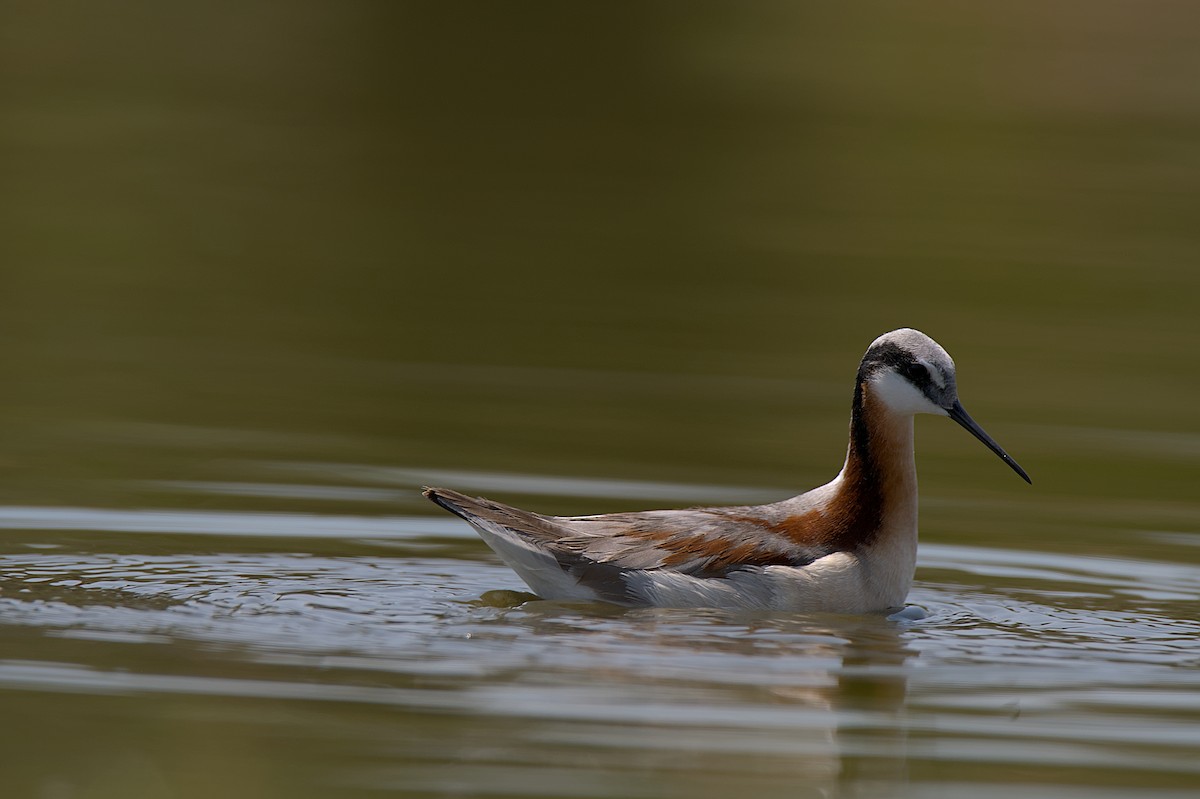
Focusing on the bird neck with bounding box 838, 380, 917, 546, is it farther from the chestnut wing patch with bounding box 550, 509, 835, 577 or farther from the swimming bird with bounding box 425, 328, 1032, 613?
the chestnut wing patch with bounding box 550, 509, 835, 577

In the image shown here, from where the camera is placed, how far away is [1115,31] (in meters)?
45.8

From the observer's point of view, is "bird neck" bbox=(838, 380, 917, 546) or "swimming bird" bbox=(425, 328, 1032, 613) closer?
"swimming bird" bbox=(425, 328, 1032, 613)

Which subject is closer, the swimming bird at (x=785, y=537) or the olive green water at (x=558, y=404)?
the olive green water at (x=558, y=404)

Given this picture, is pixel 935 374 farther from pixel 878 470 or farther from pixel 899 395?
pixel 878 470

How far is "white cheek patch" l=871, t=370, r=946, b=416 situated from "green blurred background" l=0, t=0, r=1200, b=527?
2440mm

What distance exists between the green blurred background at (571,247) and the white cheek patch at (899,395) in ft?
8.00

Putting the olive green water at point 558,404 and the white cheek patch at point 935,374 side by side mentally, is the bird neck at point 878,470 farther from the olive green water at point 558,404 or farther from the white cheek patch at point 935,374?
the olive green water at point 558,404

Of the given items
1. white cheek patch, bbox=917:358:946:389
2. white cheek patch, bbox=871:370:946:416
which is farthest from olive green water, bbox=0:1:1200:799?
white cheek patch, bbox=917:358:946:389

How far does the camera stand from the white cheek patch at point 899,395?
12258 mm

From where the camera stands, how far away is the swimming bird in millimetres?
11516

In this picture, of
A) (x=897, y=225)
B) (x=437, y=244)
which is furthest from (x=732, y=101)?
(x=437, y=244)

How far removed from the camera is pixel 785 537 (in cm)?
1185

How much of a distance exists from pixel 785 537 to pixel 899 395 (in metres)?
1.08

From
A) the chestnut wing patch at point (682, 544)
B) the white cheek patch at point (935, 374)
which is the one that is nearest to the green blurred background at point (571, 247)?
the white cheek patch at point (935, 374)
